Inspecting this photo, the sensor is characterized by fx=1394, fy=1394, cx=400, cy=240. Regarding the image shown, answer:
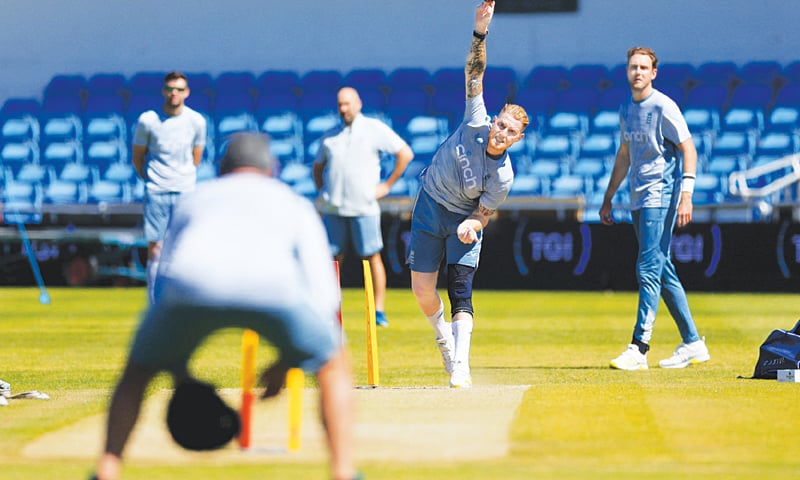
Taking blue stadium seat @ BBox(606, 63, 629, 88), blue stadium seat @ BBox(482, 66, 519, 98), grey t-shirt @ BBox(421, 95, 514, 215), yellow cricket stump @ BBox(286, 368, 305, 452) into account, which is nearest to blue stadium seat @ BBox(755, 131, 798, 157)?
blue stadium seat @ BBox(606, 63, 629, 88)

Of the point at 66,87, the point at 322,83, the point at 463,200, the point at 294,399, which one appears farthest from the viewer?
the point at 66,87

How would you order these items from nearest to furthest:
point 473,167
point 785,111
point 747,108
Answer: point 473,167, point 785,111, point 747,108

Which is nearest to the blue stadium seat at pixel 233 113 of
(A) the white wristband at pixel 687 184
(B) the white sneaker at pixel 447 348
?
(A) the white wristband at pixel 687 184

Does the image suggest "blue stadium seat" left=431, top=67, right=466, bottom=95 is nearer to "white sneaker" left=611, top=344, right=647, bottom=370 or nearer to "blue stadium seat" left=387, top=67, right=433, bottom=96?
"blue stadium seat" left=387, top=67, right=433, bottom=96

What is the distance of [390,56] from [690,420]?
65.0 feet

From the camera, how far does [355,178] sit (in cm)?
1488

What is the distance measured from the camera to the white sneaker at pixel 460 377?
9039 mm

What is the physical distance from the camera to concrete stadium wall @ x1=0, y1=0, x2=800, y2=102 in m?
25.8

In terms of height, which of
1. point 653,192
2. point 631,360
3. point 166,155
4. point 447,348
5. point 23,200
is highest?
point 166,155

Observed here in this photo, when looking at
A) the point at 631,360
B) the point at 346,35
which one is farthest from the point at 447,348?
the point at 346,35

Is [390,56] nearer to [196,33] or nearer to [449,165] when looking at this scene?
[196,33]

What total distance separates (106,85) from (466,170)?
59.6 feet

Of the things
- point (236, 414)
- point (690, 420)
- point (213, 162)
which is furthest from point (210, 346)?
point (213, 162)

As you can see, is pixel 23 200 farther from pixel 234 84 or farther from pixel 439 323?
pixel 439 323
